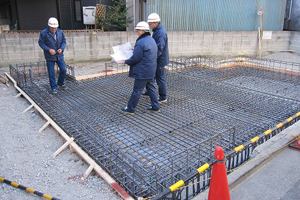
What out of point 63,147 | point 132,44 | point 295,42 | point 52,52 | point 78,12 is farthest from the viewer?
point 78,12

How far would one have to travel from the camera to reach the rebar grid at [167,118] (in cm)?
319

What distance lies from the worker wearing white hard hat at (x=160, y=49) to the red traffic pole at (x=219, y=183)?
278 cm

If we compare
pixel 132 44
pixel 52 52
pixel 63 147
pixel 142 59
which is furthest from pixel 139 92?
pixel 132 44

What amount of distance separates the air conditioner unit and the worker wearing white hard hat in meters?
7.18

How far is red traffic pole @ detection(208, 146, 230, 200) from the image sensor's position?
2.63 metres

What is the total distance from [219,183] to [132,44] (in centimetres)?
815

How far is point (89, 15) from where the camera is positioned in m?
11.5

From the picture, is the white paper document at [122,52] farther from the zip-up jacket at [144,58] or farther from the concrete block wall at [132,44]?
the concrete block wall at [132,44]

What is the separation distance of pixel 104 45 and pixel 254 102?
6145 millimetres

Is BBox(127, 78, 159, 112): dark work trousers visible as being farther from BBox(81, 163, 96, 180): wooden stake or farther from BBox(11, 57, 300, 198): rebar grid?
BBox(81, 163, 96, 180): wooden stake

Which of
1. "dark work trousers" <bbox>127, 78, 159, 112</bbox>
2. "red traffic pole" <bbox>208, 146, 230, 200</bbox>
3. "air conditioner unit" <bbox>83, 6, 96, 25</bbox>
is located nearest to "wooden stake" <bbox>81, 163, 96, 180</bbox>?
"red traffic pole" <bbox>208, 146, 230, 200</bbox>

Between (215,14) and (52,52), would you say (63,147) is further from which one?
(215,14)

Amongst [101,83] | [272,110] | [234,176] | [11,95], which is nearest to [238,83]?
[272,110]

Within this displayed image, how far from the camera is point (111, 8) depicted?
441 inches
